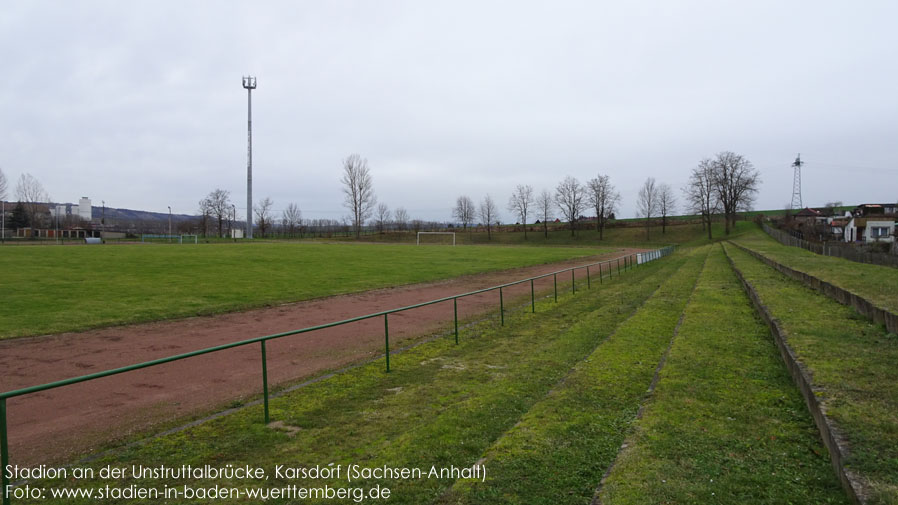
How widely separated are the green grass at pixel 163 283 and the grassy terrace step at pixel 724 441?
1585cm

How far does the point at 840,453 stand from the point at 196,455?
6.87m

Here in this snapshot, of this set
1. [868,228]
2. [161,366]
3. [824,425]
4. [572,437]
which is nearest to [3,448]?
[161,366]

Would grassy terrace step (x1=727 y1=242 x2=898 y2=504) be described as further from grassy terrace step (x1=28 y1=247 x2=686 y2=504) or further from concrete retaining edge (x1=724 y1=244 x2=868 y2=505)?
grassy terrace step (x1=28 y1=247 x2=686 y2=504)

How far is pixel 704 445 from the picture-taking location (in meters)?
4.98

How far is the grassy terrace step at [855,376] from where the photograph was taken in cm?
398

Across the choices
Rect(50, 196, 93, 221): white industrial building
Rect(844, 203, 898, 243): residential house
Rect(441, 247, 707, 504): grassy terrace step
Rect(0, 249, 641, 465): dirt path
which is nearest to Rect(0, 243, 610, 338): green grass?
Rect(0, 249, 641, 465): dirt path

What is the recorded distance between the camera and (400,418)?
7.01 m

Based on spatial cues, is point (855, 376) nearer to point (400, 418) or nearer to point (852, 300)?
point (400, 418)

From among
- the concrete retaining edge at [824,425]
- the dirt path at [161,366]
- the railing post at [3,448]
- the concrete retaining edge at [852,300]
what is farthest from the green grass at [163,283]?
the concrete retaining edge at [852,300]

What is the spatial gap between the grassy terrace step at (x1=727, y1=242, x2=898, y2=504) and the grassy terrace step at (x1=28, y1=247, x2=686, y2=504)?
11.8 feet

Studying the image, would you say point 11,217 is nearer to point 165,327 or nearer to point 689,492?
point 165,327

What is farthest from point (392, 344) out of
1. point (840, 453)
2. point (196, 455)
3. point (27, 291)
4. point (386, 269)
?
point (386, 269)

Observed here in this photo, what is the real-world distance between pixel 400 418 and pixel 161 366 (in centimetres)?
372

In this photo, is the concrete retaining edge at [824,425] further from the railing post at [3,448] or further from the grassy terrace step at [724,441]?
the railing post at [3,448]
